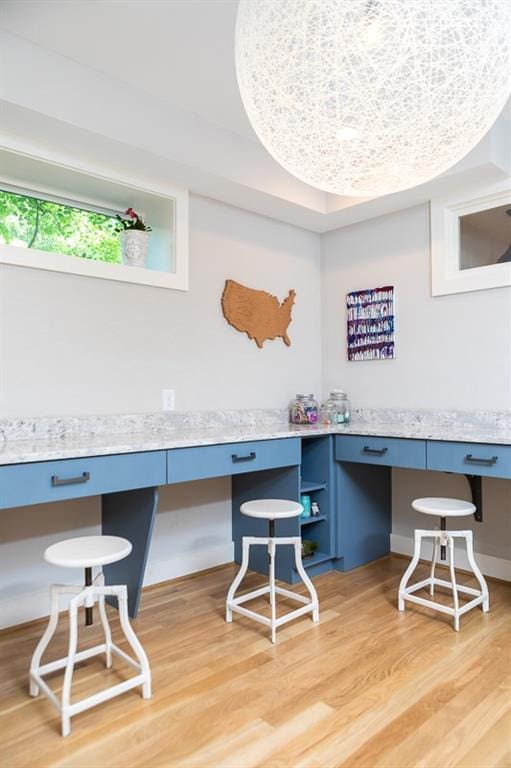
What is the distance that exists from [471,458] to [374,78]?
1.73 m

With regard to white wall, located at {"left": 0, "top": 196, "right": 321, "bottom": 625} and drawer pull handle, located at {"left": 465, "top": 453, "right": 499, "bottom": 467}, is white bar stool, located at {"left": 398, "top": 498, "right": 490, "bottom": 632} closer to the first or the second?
drawer pull handle, located at {"left": 465, "top": 453, "right": 499, "bottom": 467}

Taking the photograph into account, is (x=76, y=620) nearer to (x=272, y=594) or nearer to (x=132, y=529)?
(x=132, y=529)

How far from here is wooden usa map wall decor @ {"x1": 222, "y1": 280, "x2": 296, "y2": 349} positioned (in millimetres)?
3182

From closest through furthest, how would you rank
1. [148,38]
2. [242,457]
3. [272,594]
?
1. [148,38]
2. [272,594]
3. [242,457]

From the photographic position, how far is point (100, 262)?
8.54 ft

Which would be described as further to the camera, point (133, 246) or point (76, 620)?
point (133, 246)

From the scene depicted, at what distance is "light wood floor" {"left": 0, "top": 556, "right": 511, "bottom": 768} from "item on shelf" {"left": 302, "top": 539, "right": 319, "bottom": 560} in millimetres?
440

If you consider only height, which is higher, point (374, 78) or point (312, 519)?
point (374, 78)

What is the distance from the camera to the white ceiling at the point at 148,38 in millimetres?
1922

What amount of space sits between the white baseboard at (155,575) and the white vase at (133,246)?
1608 millimetres

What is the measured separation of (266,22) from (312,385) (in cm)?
264

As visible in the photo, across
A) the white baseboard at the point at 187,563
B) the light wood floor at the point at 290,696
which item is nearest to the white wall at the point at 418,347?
the light wood floor at the point at 290,696

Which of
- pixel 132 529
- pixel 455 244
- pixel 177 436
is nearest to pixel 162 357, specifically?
pixel 177 436

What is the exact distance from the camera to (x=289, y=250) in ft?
11.7
